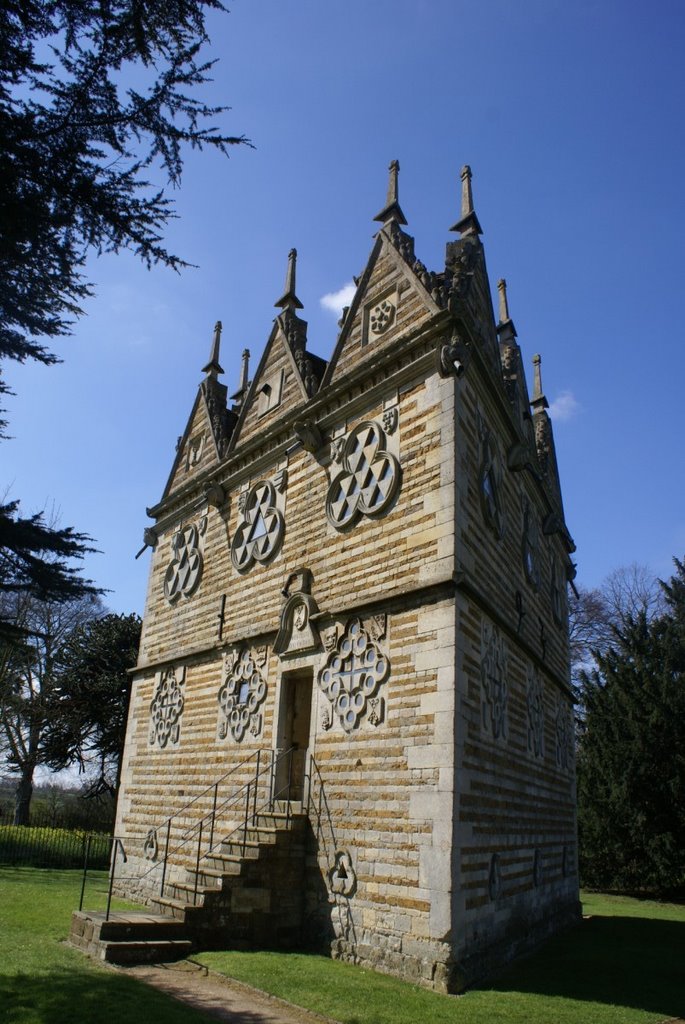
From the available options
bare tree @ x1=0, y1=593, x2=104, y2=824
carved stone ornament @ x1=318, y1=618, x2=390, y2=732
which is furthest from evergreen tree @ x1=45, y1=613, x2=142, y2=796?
carved stone ornament @ x1=318, y1=618, x2=390, y2=732

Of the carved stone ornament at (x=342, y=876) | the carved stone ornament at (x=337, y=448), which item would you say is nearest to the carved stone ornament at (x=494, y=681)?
the carved stone ornament at (x=342, y=876)

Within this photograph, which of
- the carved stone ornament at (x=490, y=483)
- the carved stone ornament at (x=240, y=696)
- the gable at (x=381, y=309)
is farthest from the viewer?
the carved stone ornament at (x=240, y=696)

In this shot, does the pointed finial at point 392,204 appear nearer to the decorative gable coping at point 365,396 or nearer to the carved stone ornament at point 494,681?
the decorative gable coping at point 365,396

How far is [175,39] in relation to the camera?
6.38m

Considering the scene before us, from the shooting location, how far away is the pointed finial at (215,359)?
67.1ft

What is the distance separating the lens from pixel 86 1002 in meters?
6.95

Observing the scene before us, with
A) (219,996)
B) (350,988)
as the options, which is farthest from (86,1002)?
(350,988)

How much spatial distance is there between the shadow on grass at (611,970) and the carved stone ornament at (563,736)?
345 cm

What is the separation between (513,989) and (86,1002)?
16.4 ft

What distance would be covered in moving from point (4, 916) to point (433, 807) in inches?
287

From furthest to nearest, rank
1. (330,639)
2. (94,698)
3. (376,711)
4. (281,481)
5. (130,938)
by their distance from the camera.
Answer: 1. (94,698)
2. (281,481)
3. (330,639)
4. (376,711)
5. (130,938)

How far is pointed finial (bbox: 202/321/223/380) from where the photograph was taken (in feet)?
67.1

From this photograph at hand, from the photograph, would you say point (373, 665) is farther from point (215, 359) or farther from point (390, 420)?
point (215, 359)

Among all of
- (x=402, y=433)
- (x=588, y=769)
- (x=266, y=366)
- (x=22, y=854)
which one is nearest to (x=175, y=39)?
(x=402, y=433)
